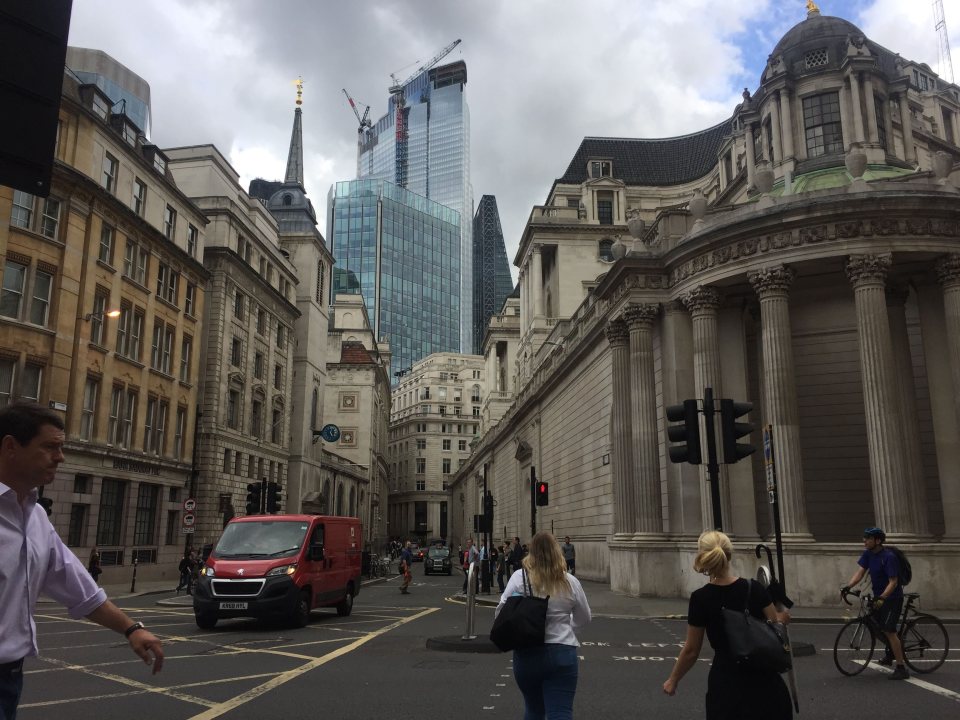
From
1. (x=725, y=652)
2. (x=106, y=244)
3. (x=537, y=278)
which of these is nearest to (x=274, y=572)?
(x=725, y=652)

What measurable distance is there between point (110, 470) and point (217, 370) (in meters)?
11.2

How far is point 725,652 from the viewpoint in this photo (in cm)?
472

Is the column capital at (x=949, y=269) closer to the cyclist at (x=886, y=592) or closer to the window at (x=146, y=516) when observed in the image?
the cyclist at (x=886, y=592)

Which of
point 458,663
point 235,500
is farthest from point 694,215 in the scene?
point 235,500

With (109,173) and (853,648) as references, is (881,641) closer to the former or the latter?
(853,648)

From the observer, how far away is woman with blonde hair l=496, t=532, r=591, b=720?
17.4 ft

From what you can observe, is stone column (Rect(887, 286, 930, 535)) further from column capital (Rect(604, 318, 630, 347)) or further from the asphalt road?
column capital (Rect(604, 318, 630, 347))

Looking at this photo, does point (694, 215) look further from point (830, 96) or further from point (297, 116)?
point (297, 116)

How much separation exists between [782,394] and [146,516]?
29.0m

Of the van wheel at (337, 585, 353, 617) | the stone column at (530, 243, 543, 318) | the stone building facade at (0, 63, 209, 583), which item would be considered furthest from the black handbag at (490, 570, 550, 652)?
the stone column at (530, 243, 543, 318)

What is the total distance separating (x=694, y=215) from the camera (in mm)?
25609

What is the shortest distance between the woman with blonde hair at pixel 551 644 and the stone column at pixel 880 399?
17707 millimetres

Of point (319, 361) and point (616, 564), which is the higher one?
point (319, 361)

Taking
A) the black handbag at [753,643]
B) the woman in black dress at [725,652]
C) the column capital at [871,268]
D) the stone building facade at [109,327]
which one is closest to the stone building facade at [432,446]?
the stone building facade at [109,327]
